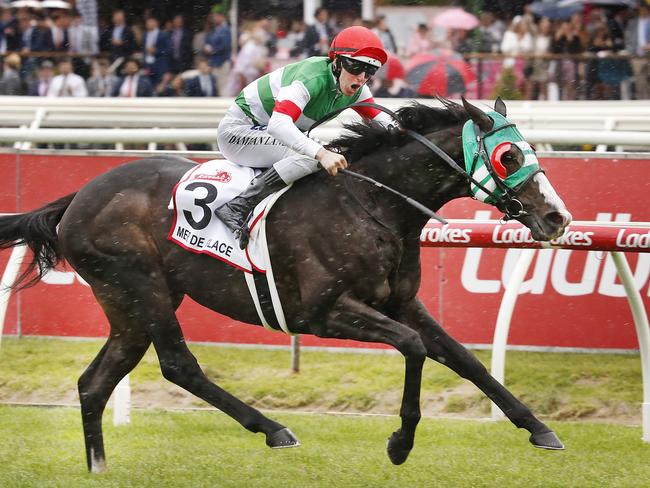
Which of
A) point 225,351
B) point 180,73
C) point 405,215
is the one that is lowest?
point 225,351

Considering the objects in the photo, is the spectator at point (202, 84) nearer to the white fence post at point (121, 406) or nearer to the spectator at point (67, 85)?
the spectator at point (67, 85)

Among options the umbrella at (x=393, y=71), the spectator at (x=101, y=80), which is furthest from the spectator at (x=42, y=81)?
the umbrella at (x=393, y=71)

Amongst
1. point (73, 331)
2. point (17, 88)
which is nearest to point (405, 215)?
point (73, 331)

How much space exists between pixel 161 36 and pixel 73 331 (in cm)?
546

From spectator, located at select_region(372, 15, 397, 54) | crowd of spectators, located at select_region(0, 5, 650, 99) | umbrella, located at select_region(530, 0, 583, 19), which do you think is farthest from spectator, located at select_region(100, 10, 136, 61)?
umbrella, located at select_region(530, 0, 583, 19)

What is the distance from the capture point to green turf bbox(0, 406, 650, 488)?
462 cm

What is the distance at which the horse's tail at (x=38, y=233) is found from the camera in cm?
Result: 518

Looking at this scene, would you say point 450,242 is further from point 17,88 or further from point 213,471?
point 17,88

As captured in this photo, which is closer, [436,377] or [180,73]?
[436,377]

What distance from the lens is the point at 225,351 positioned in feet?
22.2

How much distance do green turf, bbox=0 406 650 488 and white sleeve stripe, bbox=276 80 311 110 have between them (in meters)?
1.64

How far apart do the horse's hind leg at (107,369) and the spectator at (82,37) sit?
7456 millimetres

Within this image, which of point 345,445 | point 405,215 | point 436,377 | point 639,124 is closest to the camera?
point 405,215

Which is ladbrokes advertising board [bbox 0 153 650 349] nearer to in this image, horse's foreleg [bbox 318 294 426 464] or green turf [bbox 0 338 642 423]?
green turf [bbox 0 338 642 423]
